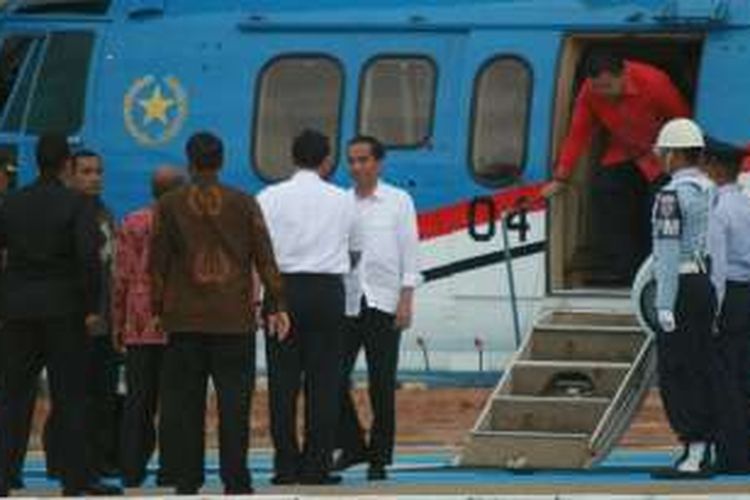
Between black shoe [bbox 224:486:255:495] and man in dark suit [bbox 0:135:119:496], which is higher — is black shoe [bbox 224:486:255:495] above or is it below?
below

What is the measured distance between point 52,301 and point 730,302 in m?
3.87

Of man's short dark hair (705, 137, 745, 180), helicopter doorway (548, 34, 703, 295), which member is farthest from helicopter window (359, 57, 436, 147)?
man's short dark hair (705, 137, 745, 180)

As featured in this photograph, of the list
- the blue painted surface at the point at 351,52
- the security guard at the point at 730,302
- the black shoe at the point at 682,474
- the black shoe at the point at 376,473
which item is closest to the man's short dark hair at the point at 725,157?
the security guard at the point at 730,302

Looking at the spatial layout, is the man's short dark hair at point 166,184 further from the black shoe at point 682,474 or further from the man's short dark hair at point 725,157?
the black shoe at point 682,474

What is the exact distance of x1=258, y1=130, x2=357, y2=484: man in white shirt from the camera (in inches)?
640

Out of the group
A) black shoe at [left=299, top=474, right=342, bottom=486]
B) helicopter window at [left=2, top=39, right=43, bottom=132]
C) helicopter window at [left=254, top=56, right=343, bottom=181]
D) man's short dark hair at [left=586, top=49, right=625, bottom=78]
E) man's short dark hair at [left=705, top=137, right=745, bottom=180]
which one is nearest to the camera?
black shoe at [left=299, top=474, right=342, bottom=486]

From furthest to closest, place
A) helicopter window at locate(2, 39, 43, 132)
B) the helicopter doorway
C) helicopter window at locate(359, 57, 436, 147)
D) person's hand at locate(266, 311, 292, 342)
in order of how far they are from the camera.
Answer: helicopter window at locate(2, 39, 43, 132)
helicopter window at locate(359, 57, 436, 147)
the helicopter doorway
person's hand at locate(266, 311, 292, 342)

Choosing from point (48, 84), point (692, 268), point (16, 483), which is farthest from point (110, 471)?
point (48, 84)

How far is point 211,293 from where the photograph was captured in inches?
603

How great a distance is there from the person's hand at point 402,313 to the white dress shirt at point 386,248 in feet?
0.11

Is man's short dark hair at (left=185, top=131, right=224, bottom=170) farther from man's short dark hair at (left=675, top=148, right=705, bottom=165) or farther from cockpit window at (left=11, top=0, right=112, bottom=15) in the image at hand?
cockpit window at (left=11, top=0, right=112, bottom=15)

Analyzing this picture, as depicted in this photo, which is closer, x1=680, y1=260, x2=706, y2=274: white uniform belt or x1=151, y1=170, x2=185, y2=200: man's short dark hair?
x1=151, y1=170, x2=185, y2=200: man's short dark hair

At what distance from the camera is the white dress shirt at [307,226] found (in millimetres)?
16266

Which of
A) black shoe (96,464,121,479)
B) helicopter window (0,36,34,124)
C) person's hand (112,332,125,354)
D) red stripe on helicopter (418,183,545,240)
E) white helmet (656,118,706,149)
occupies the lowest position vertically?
black shoe (96,464,121,479)
